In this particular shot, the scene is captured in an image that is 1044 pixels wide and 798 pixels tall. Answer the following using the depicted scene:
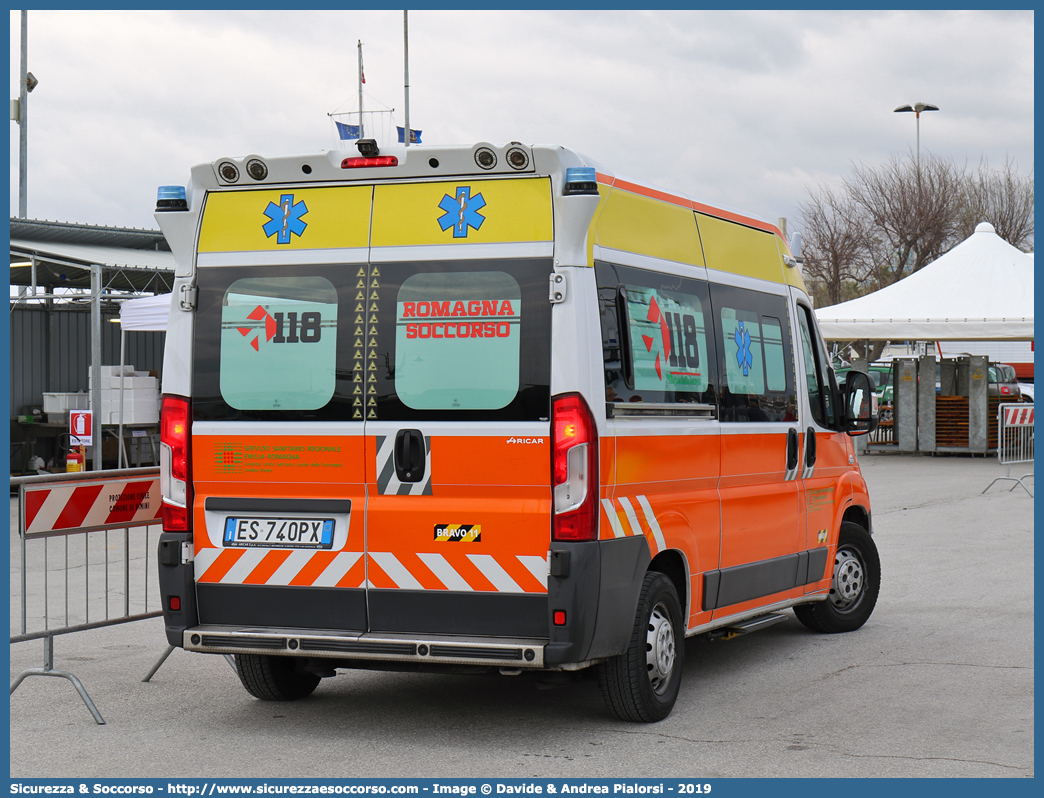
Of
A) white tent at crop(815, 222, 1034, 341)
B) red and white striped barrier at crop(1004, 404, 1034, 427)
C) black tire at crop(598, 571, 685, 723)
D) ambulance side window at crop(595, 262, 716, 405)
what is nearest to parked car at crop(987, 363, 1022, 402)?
white tent at crop(815, 222, 1034, 341)

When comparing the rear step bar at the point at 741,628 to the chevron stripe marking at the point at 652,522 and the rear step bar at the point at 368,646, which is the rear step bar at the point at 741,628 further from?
the rear step bar at the point at 368,646

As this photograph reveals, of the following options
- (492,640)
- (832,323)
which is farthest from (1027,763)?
(832,323)

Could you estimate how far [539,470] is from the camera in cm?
567

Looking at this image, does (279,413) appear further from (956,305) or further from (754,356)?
(956,305)

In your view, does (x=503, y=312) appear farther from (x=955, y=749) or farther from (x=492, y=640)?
(x=955, y=749)

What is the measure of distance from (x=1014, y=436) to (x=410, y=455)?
685 inches

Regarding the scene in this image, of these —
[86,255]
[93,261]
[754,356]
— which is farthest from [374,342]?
[86,255]

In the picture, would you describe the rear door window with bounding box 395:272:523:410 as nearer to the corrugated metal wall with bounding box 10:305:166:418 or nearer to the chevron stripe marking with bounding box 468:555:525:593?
the chevron stripe marking with bounding box 468:555:525:593

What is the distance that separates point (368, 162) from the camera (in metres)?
6.03

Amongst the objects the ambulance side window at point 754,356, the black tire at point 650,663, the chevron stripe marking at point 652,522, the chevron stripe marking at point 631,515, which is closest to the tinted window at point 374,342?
the chevron stripe marking at point 631,515

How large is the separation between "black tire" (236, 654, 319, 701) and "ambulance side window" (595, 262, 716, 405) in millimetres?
2323

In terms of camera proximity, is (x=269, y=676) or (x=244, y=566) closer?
(x=244, y=566)

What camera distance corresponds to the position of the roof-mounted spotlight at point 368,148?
595 centimetres
